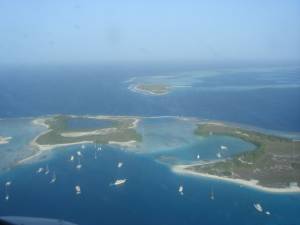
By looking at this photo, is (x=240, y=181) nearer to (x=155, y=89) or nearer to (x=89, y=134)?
(x=89, y=134)

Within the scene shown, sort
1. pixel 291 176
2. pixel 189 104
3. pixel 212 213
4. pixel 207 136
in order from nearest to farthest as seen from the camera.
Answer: pixel 212 213 → pixel 291 176 → pixel 207 136 → pixel 189 104

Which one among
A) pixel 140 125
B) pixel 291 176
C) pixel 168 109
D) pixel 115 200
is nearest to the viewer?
pixel 115 200

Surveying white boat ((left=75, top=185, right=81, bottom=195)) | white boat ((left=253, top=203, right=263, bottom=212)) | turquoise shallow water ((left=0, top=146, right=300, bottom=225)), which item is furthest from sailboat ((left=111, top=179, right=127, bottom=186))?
white boat ((left=253, top=203, right=263, bottom=212))

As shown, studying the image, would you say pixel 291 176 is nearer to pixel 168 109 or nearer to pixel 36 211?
pixel 36 211

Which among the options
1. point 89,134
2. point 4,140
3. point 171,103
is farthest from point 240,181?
point 171,103

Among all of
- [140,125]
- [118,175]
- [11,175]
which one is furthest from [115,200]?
[140,125]

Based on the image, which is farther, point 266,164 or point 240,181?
point 266,164
